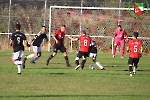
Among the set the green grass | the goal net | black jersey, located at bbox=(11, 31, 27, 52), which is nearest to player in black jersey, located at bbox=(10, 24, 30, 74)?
black jersey, located at bbox=(11, 31, 27, 52)

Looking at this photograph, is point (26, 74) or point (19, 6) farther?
point (19, 6)

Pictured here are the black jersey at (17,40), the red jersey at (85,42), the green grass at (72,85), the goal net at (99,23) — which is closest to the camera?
the green grass at (72,85)

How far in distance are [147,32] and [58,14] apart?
716 centimetres

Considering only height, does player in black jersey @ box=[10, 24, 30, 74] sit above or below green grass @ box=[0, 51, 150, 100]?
above

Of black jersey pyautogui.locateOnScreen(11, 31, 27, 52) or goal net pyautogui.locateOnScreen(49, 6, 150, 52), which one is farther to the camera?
goal net pyautogui.locateOnScreen(49, 6, 150, 52)

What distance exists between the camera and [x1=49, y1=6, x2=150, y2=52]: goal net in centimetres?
4241

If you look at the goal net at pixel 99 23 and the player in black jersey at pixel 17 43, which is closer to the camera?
the player in black jersey at pixel 17 43

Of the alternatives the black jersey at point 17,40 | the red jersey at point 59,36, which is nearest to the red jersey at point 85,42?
the red jersey at point 59,36

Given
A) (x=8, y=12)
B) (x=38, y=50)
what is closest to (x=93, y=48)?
(x=38, y=50)

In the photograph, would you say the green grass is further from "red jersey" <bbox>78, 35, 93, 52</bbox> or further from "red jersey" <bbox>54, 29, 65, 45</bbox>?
"red jersey" <bbox>54, 29, 65, 45</bbox>

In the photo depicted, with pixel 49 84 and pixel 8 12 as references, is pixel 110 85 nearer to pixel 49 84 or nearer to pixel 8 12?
pixel 49 84

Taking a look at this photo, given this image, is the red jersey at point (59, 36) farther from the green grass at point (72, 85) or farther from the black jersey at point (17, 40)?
the black jersey at point (17, 40)

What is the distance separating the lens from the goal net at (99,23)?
4241 cm

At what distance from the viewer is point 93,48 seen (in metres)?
25.8
